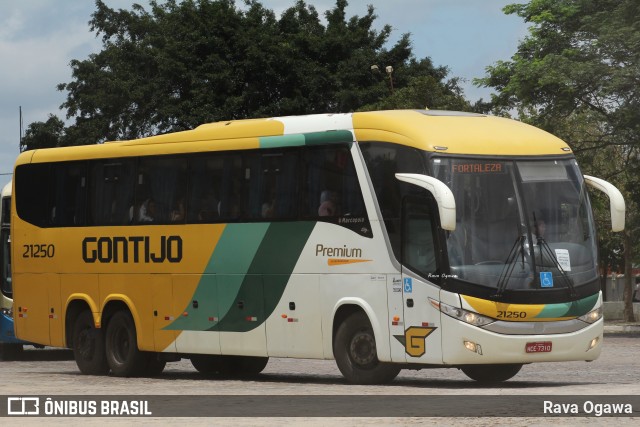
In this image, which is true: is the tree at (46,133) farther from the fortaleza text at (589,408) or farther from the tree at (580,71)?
the fortaleza text at (589,408)

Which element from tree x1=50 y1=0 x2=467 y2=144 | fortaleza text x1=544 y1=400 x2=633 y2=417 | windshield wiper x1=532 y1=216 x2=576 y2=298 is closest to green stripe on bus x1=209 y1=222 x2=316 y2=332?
windshield wiper x1=532 y1=216 x2=576 y2=298

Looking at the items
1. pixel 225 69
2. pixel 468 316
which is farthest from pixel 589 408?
pixel 225 69

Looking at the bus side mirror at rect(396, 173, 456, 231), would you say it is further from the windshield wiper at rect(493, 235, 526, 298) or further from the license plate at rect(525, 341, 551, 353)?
the license plate at rect(525, 341, 551, 353)

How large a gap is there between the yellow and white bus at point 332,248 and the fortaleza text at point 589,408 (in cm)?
351

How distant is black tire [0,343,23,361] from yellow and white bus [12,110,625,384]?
7.97m

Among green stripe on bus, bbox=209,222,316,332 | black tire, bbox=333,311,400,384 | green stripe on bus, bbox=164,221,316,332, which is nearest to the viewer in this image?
black tire, bbox=333,311,400,384

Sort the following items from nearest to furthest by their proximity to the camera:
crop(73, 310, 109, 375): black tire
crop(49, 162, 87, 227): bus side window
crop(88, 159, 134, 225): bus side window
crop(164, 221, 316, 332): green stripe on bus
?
crop(164, 221, 316, 332): green stripe on bus → crop(88, 159, 134, 225): bus side window → crop(73, 310, 109, 375): black tire → crop(49, 162, 87, 227): bus side window

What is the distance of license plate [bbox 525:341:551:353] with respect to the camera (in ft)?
59.4

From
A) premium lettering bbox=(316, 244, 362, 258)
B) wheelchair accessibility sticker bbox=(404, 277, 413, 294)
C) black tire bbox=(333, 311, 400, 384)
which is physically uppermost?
premium lettering bbox=(316, 244, 362, 258)

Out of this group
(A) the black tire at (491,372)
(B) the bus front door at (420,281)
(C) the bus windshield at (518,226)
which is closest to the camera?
(C) the bus windshield at (518,226)

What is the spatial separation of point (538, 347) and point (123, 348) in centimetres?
767

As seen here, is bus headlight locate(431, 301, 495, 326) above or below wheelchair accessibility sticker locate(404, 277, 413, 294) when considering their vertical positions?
below

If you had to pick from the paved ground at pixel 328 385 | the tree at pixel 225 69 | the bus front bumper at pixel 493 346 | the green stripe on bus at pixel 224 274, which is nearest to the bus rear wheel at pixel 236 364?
the paved ground at pixel 328 385

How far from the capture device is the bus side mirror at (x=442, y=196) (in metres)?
17.7
